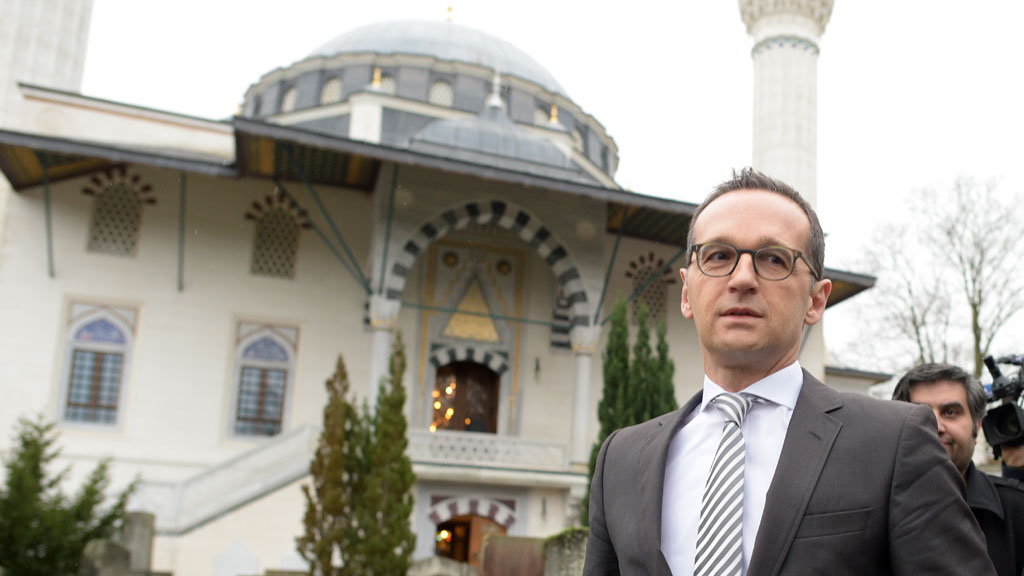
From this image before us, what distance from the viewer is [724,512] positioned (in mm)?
1446

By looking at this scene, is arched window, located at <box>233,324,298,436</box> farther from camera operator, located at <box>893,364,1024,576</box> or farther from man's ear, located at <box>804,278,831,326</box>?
man's ear, located at <box>804,278,831,326</box>

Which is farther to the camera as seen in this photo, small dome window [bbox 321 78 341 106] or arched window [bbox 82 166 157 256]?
small dome window [bbox 321 78 341 106]

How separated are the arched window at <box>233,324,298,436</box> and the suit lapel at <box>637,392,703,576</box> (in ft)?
44.5

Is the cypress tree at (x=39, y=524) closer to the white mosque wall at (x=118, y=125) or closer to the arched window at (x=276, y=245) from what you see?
Answer: the arched window at (x=276, y=245)

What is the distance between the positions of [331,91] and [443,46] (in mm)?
3428

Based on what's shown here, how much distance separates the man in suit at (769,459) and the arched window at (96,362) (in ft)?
44.8

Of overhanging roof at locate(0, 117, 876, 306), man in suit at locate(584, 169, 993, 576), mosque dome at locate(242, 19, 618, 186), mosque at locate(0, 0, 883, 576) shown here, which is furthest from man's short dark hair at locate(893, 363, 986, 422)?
mosque dome at locate(242, 19, 618, 186)

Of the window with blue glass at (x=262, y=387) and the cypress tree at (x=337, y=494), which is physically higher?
the window with blue glass at (x=262, y=387)

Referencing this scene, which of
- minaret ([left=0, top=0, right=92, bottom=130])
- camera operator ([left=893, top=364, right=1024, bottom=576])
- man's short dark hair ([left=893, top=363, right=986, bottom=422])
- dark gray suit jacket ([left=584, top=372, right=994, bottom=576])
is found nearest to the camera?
dark gray suit jacket ([left=584, top=372, right=994, bottom=576])

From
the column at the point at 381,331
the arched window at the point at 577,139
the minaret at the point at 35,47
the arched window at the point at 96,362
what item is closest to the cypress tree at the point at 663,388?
the column at the point at 381,331

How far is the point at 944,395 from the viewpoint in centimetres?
248

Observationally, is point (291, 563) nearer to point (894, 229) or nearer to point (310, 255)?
point (310, 255)

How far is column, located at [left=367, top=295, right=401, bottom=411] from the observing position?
13.7 m

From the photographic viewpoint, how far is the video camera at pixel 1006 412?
2.71 meters
